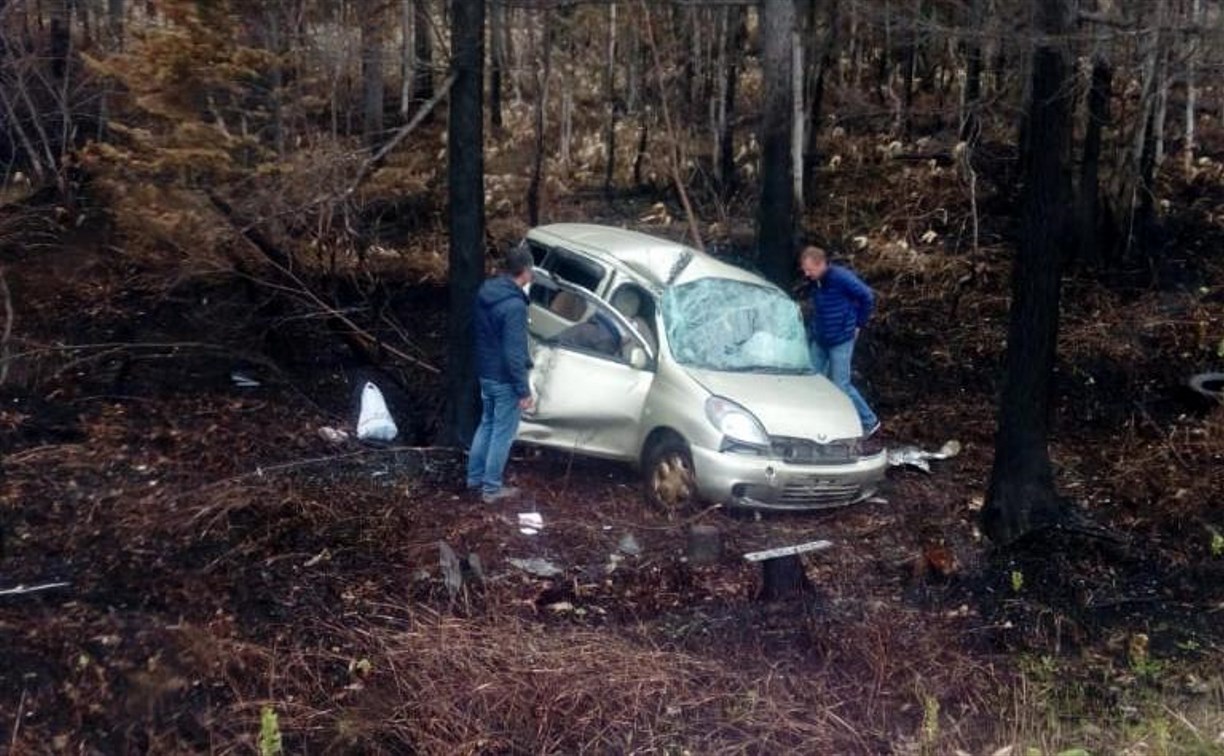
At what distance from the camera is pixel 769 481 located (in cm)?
975

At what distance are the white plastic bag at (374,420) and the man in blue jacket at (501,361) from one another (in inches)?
60.3

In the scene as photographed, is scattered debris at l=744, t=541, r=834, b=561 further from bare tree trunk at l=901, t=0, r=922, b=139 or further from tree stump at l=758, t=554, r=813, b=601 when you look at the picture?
bare tree trunk at l=901, t=0, r=922, b=139

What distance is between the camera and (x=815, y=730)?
6.89 metres

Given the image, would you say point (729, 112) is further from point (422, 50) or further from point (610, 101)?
point (422, 50)

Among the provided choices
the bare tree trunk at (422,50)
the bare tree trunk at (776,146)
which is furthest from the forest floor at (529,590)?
the bare tree trunk at (422,50)

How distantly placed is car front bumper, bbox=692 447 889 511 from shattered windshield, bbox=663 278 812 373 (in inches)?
37.8

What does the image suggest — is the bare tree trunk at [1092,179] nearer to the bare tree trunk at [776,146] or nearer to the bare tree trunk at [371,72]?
the bare tree trunk at [776,146]

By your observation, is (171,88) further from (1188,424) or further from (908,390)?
(1188,424)

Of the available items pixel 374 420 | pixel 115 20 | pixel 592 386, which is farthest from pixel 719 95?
pixel 592 386

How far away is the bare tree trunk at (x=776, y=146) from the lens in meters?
13.3

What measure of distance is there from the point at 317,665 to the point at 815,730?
8.78ft

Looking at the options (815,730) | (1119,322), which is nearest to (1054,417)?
(1119,322)

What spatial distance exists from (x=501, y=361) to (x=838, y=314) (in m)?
3.31

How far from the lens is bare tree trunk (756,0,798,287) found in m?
13.3
